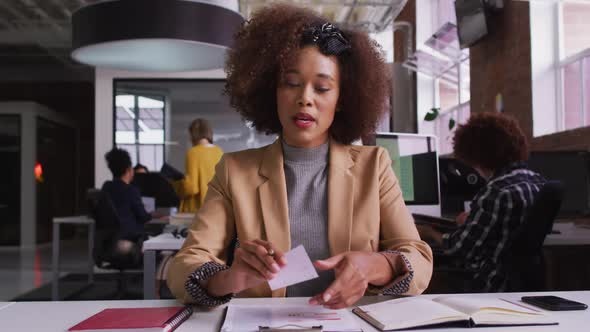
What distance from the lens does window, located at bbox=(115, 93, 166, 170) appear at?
7965 mm

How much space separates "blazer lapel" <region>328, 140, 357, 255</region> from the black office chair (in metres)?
1.05

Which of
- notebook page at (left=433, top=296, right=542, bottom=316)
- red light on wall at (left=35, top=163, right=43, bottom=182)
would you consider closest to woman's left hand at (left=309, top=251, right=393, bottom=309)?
notebook page at (left=433, top=296, right=542, bottom=316)

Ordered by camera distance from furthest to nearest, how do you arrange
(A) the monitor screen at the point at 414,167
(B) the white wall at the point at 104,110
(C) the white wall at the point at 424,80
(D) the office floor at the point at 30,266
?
(C) the white wall at the point at 424,80
(B) the white wall at the point at 104,110
(D) the office floor at the point at 30,266
(A) the monitor screen at the point at 414,167

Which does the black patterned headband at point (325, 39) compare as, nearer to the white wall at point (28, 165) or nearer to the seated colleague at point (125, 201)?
the seated colleague at point (125, 201)

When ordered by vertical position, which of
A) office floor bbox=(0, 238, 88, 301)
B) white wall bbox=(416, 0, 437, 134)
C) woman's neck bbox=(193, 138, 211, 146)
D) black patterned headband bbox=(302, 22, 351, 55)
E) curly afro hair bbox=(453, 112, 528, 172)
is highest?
white wall bbox=(416, 0, 437, 134)

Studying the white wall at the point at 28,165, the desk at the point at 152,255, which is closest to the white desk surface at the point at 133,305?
the desk at the point at 152,255

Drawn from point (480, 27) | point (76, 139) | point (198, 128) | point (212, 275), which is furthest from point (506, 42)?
point (76, 139)

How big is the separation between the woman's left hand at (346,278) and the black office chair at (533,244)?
1.21m

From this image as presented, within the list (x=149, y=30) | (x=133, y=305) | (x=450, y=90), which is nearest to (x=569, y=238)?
(x=133, y=305)

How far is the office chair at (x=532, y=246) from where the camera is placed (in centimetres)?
204

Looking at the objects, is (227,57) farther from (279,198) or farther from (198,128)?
(198,128)

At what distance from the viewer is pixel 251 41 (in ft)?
4.62

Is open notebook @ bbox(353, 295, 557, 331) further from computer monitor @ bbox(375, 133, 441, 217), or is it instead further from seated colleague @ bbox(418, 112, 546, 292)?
computer monitor @ bbox(375, 133, 441, 217)

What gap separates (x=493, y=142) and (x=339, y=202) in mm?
1558
